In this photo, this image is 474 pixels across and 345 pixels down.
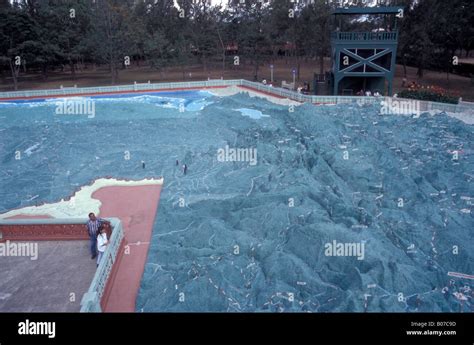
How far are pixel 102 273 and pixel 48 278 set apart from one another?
1.24 meters

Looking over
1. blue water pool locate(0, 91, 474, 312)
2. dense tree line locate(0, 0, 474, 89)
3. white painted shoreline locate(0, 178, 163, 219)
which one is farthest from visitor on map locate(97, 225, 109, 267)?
dense tree line locate(0, 0, 474, 89)

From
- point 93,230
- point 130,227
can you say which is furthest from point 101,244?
point 130,227

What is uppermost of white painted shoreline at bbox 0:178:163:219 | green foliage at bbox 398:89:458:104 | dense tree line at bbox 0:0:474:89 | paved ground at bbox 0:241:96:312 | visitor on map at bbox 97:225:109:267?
dense tree line at bbox 0:0:474:89

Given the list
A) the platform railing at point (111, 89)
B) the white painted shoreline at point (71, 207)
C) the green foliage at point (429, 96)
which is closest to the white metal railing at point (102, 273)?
the white painted shoreline at point (71, 207)

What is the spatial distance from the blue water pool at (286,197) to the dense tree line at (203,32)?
11811 mm

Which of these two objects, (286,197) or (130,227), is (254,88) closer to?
(286,197)

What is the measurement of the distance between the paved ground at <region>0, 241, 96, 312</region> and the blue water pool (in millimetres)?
1302

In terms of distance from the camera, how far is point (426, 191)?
37.5 feet

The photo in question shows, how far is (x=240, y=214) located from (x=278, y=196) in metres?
1.21

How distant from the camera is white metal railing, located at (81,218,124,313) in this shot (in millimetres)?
6445

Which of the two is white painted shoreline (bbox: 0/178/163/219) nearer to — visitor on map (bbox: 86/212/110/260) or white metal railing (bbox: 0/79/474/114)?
visitor on map (bbox: 86/212/110/260)

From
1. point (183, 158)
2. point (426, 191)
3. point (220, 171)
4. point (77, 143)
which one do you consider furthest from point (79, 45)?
point (426, 191)

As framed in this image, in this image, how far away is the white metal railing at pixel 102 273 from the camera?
6445 mm

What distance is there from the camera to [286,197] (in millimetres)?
10484
